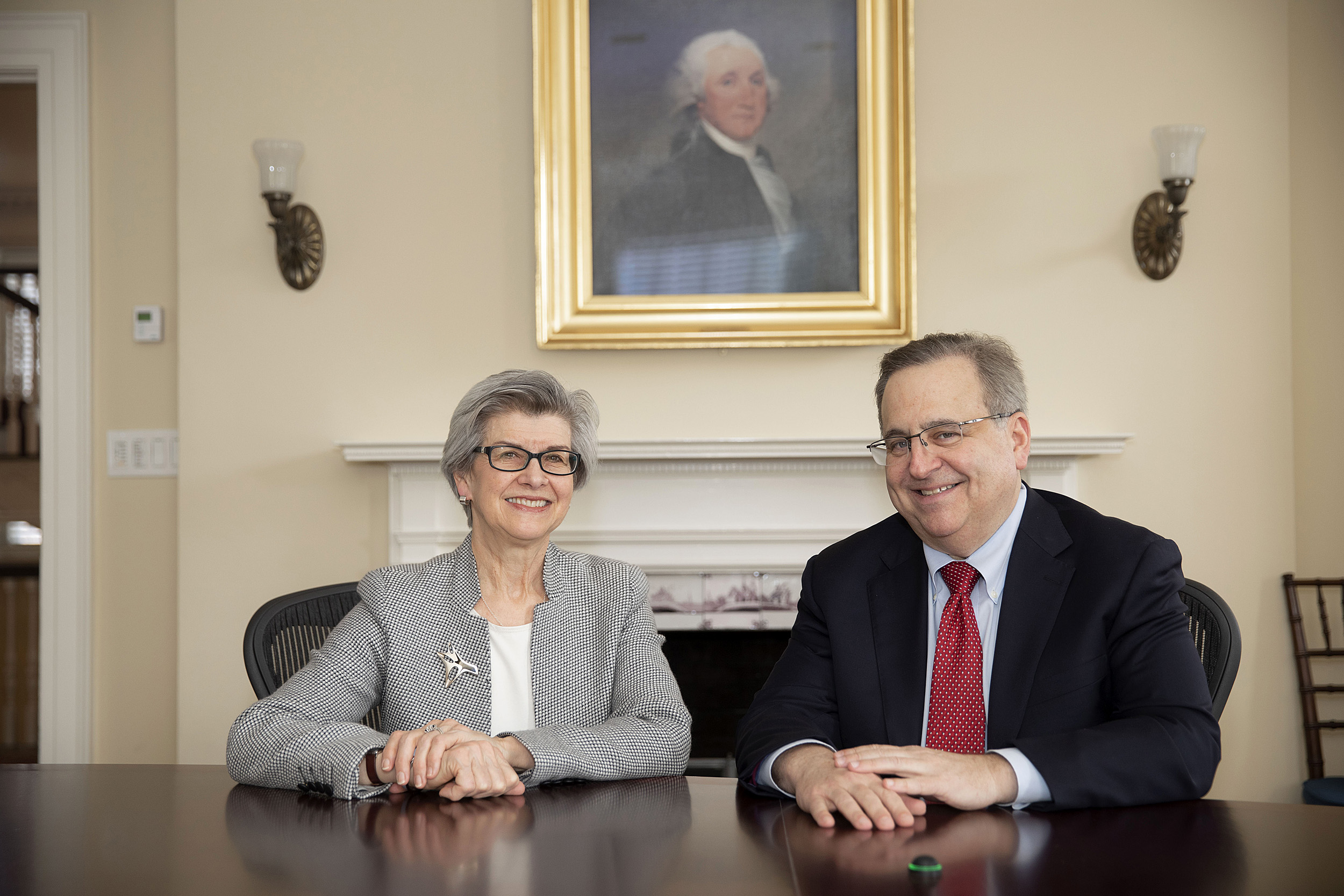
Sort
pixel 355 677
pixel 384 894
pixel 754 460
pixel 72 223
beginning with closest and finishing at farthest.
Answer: pixel 384 894
pixel 355 677
pixel 754 460
pixel 72 223

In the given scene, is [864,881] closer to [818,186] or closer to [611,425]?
[611,425]

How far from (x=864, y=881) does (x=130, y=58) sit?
338 cm

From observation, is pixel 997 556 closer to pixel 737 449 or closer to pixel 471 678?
pixel 471 678

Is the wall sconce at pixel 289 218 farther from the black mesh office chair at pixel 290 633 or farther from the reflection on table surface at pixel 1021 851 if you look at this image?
the reflection on table surface at pixel 1021 851

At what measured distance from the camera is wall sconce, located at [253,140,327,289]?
2889mm

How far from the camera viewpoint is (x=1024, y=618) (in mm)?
1534

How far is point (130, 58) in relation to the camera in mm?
3199

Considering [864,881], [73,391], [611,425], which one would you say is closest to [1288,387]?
[611,425]

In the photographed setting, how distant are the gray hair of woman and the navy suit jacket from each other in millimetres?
503

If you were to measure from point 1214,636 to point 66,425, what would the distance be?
3224 mm

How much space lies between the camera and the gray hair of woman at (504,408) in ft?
5.83

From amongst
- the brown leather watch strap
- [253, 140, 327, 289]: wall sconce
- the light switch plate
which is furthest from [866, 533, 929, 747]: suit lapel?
the light switch plate

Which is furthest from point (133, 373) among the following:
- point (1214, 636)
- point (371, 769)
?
point (1214, 636)

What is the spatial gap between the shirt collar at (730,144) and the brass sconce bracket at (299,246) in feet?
3.98
